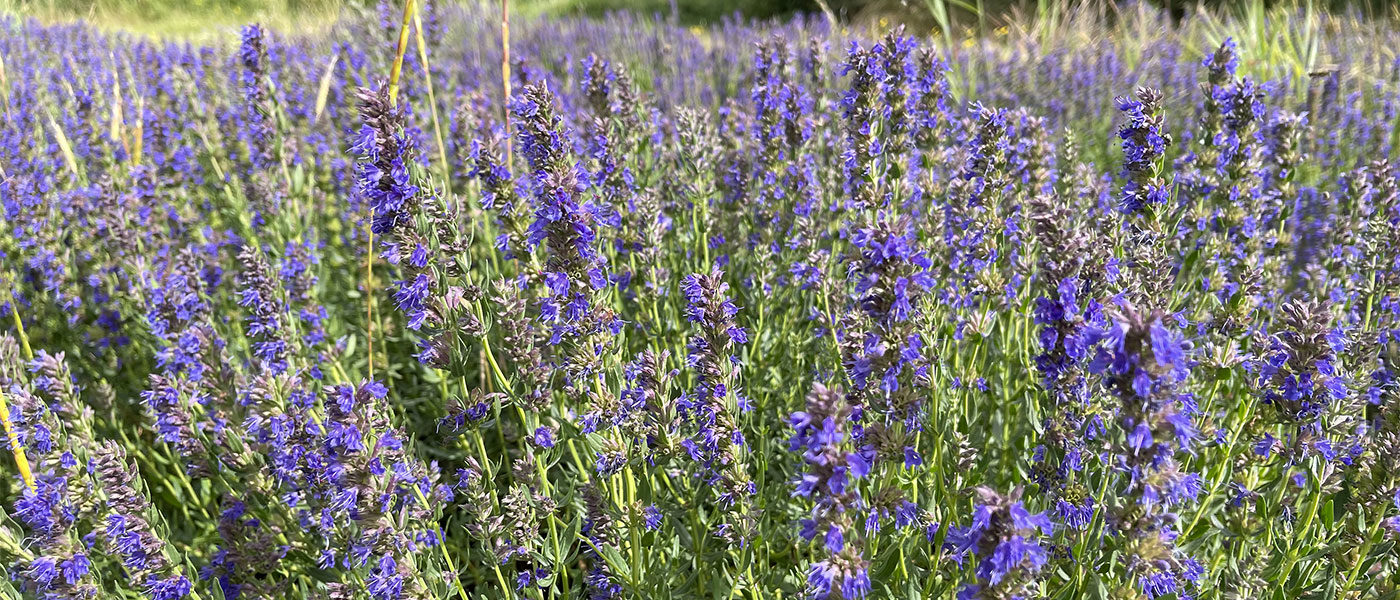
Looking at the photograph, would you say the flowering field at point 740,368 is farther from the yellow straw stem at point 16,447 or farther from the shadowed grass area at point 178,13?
the shadowed grass area at point 178,13

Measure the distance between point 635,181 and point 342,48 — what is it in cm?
355

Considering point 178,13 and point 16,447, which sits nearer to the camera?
point 16,447

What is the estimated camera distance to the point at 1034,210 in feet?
8.20

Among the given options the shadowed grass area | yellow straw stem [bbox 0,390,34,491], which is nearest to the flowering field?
yellow straw stem [bbox 0,390,34,491]

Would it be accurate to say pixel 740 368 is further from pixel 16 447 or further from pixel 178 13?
pixel 178 13

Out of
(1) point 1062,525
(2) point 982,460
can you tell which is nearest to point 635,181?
(2) point 982,460

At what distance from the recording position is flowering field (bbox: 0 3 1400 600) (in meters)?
1.97

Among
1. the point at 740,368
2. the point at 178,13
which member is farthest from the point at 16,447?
the point at 178,13

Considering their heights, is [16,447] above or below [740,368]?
above

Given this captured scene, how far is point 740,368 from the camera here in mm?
A: 3221

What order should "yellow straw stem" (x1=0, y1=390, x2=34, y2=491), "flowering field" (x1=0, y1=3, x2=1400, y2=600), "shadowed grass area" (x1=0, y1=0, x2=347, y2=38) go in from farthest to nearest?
"shadowed grass area" (x1=0, y1=0, x2=347, y2=38) → "yellow straw stem" (x1=0, y1=390, x2=34, y2=491) → "flowering field" (x1=0, y1=3, x2=1400, y2=600)

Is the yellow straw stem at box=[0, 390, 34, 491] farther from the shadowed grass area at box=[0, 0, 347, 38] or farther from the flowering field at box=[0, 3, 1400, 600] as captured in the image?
the shadowed grass area at box=[0, 0, 347, 38]

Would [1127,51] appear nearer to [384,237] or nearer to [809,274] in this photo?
[809,274]

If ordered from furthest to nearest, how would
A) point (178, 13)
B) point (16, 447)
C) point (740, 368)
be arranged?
point (178, 13) → point (740, 368) → point (16, 447)
